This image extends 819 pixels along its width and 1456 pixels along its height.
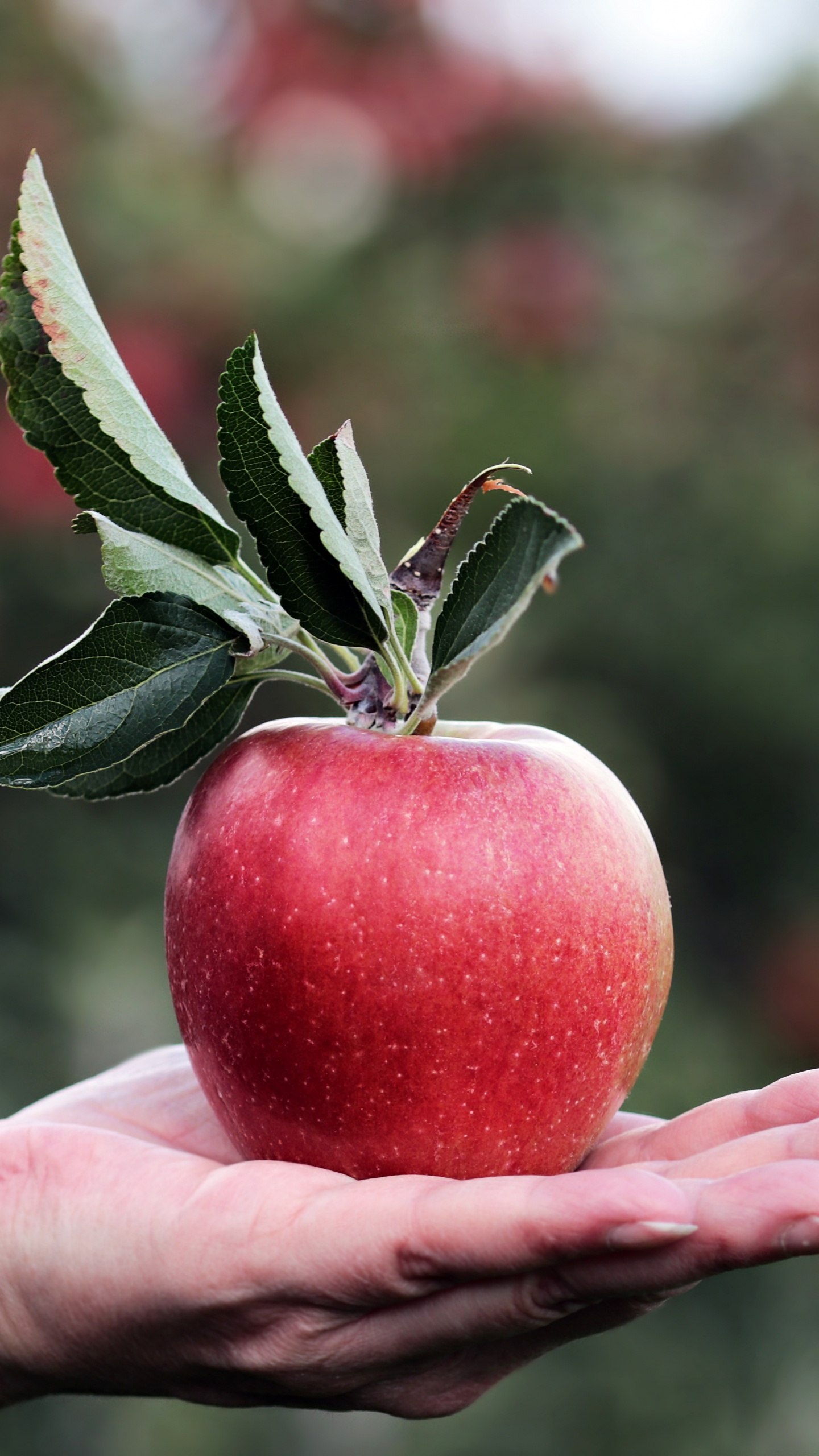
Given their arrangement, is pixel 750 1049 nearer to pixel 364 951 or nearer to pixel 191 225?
pixel 191 225

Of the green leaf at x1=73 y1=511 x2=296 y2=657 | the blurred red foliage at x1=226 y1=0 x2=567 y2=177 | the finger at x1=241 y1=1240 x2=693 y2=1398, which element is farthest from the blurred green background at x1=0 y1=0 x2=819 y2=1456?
the green leaf at x1=73 y1=511 x2=296 y2=657

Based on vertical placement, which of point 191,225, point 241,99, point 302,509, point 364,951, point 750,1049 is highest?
point 241,99

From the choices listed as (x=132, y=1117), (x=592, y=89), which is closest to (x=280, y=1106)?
(x=132, y=1117)

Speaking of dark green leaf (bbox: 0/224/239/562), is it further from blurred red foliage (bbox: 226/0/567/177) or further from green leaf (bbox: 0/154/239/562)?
blurred red foliage (bbox: 226/0/567/177)

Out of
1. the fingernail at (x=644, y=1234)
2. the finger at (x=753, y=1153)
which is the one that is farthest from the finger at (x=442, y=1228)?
the finger at (x=753, y=1153)

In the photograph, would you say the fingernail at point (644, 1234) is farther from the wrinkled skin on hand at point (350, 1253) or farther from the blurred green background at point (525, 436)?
the blurred green background at point (525, 436)

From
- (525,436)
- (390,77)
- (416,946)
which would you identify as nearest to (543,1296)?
(416,946)

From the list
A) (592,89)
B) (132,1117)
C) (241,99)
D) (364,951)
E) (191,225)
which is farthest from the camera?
(592,89)
